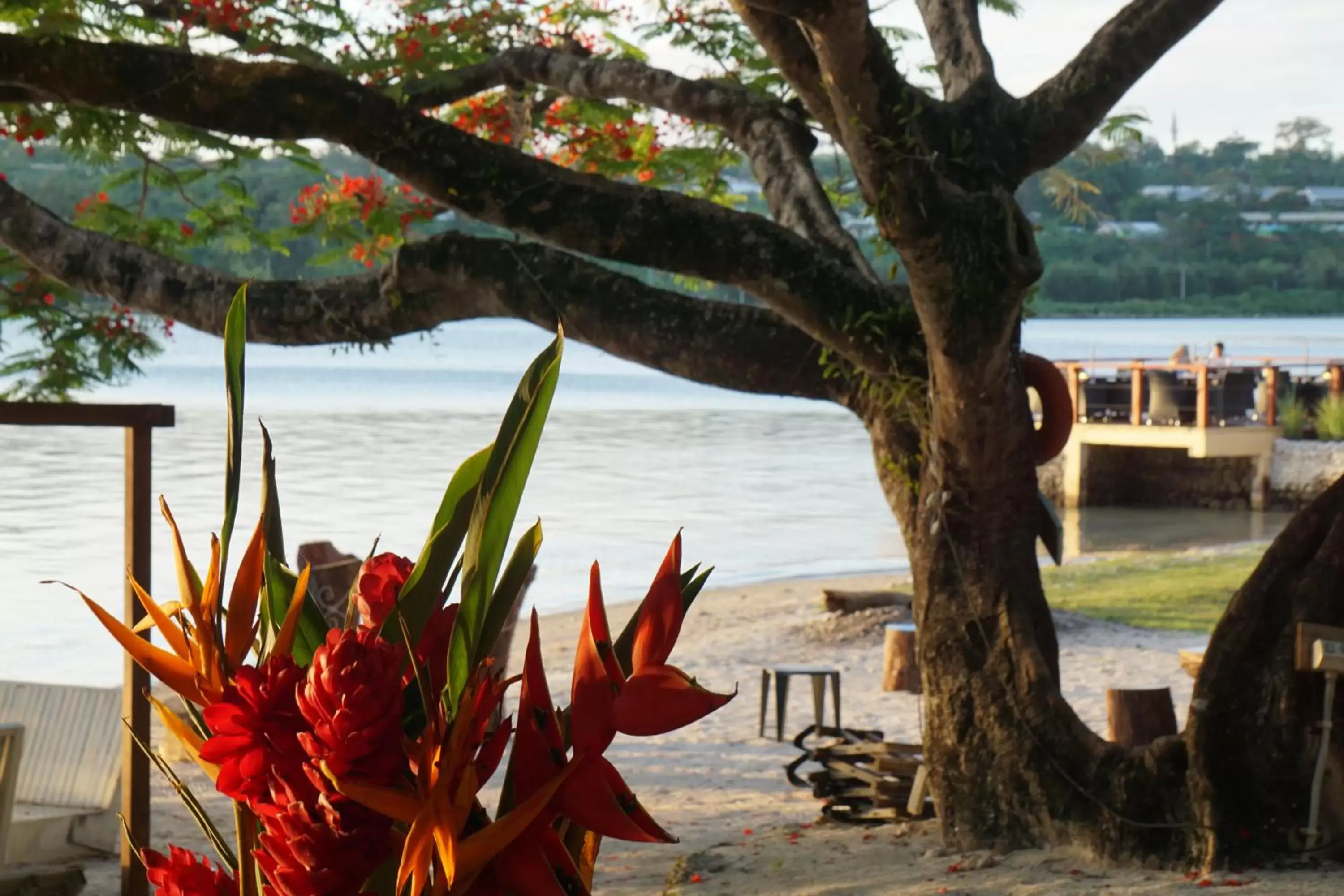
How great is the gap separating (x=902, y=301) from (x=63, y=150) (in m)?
3.31

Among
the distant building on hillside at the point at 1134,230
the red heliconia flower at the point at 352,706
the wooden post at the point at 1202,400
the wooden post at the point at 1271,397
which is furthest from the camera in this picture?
the distant building on hillside at the point at 1134,230

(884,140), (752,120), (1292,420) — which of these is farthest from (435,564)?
(1292,420)

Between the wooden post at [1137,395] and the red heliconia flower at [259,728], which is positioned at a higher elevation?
the wooden post at [1137,395]

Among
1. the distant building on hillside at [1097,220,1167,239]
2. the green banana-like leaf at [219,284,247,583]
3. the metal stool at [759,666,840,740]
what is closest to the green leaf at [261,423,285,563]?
the green banana-like leaf at [219,284,247,583]

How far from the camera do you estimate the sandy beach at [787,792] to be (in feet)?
13.9

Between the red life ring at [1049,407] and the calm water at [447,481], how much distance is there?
6.81ft

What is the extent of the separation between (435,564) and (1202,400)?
23.3m

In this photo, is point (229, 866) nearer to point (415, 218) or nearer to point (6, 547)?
point (415, 218)

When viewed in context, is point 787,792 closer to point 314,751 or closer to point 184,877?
point 184,877

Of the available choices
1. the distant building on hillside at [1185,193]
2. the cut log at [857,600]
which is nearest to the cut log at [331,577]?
the cut log at [857,600]

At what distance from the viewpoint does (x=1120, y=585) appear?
14219mm

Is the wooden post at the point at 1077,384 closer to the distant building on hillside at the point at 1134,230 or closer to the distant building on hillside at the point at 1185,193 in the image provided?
the distant building on hillside at the point at 1134,230

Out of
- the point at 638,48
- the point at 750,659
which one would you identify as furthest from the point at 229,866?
the point at 750,659

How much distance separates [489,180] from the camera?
167 inches
